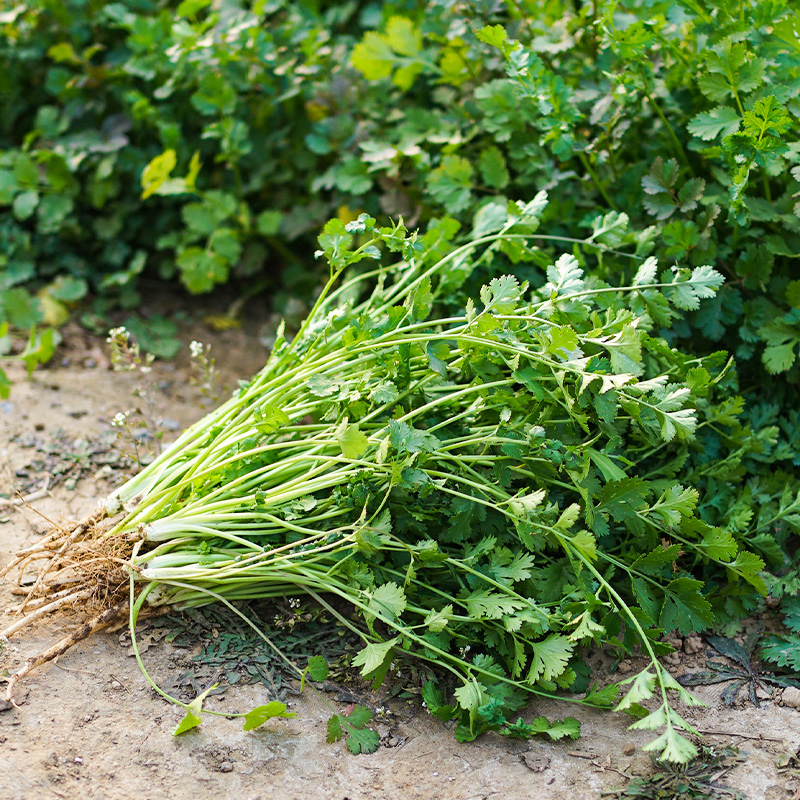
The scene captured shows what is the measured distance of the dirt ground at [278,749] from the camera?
160 centimetres

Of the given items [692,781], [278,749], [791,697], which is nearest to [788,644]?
[791,697]

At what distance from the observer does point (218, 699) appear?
5.90 ft

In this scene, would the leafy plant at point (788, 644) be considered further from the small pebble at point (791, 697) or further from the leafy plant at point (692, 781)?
the leafy plant at point (692, 781)

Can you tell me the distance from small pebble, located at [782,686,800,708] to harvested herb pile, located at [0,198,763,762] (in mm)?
268

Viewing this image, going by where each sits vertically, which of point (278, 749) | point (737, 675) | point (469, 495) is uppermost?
point (469, 495)

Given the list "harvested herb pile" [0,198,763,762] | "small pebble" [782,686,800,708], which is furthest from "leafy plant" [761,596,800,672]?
"harvested herb pile" [0,198,763,762]

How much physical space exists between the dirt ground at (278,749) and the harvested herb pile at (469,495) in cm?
8

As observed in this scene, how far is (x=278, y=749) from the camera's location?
66.6 inches

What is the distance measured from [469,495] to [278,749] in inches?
28.5

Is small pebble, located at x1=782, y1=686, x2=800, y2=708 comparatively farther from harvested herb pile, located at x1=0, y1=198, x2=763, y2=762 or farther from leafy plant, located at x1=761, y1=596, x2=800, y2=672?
harvested herb pile, located at x1=0, y1=198, x2=763, y2=762

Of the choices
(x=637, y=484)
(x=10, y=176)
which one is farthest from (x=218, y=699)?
(x=10, y=176)

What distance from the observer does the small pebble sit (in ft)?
6.02

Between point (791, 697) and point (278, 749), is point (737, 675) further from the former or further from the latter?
point (278, 749)

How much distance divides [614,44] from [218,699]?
205 cm
